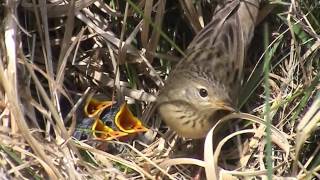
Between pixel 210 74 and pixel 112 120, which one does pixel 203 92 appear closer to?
pixel 210 74

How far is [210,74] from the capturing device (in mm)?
2975

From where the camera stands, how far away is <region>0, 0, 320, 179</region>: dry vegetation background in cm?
270

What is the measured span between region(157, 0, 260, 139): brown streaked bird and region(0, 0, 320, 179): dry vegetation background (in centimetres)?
9

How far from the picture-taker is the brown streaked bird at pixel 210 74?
9.48 feet

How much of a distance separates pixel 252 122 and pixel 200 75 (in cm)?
34

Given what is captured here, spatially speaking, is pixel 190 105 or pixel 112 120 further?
pixel 112 120

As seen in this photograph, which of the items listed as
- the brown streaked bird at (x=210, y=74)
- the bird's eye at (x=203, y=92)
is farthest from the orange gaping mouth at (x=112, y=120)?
the bird's eye at (x=203, y=92)

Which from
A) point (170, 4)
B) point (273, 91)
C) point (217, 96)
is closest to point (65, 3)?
point (170, 4)

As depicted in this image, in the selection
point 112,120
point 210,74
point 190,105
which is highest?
point 210,74

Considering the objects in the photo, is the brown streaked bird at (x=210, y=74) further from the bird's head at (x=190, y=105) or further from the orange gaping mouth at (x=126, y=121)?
the orange gaping mouth at (x=126, y=121)

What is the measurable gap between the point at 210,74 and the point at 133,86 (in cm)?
42

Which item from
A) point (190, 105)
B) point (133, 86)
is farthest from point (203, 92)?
point (133, 86)

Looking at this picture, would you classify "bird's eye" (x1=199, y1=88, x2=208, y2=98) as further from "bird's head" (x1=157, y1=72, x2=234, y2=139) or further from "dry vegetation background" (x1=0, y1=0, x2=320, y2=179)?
"dry vegetation background" (x1=0, y1=0, x2=320, y2=179)

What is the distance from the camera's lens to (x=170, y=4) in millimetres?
3299
